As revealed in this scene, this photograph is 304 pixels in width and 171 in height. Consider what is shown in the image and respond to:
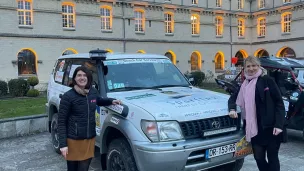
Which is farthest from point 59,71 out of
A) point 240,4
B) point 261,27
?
point 261,27

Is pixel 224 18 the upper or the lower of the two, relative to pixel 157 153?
upper

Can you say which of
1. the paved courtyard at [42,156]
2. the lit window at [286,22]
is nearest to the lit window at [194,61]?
the lit window at [286,22]

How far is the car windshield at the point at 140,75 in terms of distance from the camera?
5199mm

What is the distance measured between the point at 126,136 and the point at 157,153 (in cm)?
58

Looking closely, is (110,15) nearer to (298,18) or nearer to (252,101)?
(298,18)

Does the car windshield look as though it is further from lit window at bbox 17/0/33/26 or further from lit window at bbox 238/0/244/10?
lit window at bbox 238/0/244/10

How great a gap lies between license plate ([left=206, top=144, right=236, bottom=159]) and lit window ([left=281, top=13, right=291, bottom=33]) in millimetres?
31380

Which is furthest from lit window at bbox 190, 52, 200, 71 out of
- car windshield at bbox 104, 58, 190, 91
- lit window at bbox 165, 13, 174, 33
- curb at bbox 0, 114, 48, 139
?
car windshield at bbox 104, 58, 190, 91

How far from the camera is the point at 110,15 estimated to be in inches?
1053

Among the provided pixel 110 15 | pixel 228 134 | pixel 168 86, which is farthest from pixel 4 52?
pixel 228 134

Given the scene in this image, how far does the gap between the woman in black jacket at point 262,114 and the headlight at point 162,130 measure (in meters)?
0.86

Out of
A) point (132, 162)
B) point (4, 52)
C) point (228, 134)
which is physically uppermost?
point (4, 52)

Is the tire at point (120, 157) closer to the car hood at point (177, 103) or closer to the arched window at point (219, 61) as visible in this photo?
the car hood at point (177, 103)

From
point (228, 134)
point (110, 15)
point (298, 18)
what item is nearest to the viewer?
point (228, 134)
